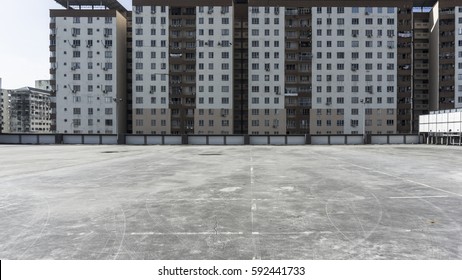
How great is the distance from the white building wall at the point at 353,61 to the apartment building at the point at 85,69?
2242 inches

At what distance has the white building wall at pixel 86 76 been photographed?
8575cm

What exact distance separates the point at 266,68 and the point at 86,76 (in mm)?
51048

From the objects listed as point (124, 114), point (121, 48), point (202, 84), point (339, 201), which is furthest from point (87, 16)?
point (339, 201)

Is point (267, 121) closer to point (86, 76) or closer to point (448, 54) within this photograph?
point (448, 54)

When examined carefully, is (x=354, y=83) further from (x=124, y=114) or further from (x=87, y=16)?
(x=87, y=16)

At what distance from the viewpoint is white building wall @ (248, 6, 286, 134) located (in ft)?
274

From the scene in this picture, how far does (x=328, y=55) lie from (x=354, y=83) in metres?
10.6

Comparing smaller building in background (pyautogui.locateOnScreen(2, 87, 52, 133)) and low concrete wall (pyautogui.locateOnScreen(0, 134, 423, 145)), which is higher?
smaller building in background (pyautogui.locateOnScreen(2, 87, 52, 133))

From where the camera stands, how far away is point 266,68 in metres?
83.3

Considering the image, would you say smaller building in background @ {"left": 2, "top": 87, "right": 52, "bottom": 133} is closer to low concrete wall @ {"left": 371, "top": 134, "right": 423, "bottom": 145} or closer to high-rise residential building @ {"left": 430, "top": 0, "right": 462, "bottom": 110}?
low concrete wall @ {"left": 371, "top": 134, "right": 423, "bottom": 145}

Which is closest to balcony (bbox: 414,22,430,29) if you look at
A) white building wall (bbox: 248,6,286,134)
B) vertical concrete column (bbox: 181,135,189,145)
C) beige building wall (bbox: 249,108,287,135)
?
white building wall (bbox: 248,6,286,134)

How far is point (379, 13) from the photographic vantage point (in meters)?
83.6

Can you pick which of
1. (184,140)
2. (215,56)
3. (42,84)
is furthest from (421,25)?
(42,84)

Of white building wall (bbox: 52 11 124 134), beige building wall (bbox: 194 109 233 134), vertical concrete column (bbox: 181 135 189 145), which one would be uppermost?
white building wall (bbox: 52 11 124 134)
